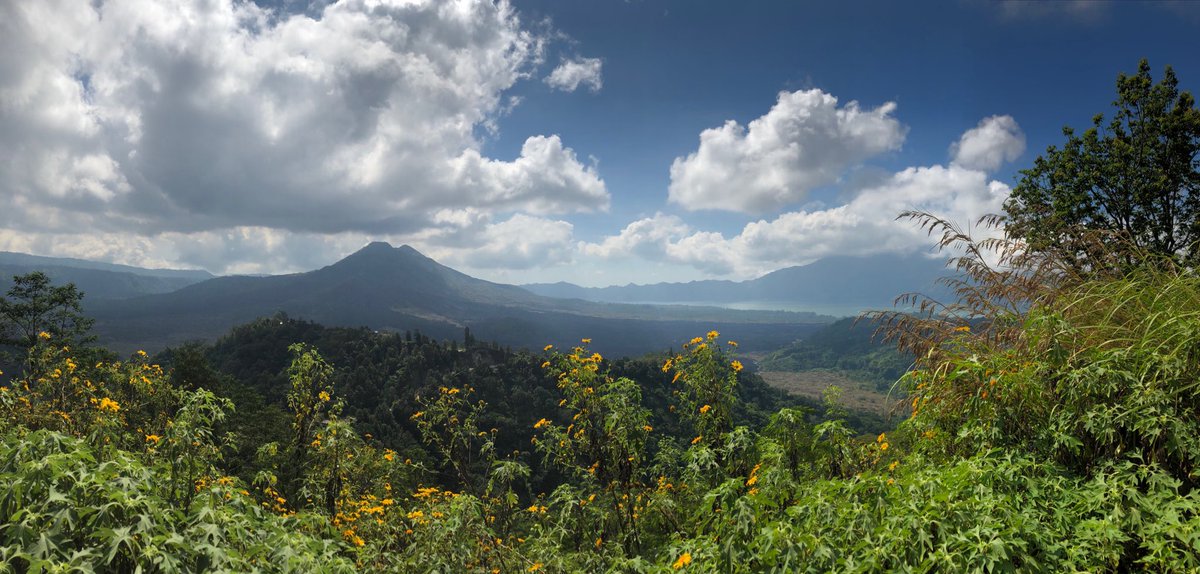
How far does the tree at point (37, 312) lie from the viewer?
3344cm

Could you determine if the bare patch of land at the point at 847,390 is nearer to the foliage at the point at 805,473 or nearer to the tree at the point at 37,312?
the foliage at the point at 805,473

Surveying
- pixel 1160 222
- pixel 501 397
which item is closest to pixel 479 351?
pixel 501 397

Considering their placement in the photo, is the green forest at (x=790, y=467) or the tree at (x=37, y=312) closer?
the green forest at (x=790, y=467)

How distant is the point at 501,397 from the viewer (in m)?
71.4

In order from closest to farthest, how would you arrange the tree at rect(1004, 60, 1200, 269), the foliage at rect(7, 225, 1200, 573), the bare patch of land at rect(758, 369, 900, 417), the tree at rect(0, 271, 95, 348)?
the foliage at rect(7, 225, 1200, 573) < the tree at rect(1004, 60, 1200, 269) < the tree at rect(0, 271, 95, 348) < the bare patch of land at rect(758, 369, 900, 417)

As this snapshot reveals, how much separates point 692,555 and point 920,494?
1304mm

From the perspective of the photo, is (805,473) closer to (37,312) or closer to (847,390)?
(37,312)

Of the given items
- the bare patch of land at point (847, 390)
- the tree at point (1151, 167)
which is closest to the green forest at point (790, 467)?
the tree at point (1151, 167)

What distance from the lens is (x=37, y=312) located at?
115ft

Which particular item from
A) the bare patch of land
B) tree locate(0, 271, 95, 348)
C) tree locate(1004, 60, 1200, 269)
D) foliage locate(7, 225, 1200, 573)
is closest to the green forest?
foliage locate(7, 225, 1200, 573)

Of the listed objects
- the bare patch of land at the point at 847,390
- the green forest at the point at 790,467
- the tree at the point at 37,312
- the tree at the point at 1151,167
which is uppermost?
the tree at the point at 1151,167

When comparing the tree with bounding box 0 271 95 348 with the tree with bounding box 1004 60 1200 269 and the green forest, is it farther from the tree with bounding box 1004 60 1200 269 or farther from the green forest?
the tree with bounding box 1004 60 1200 269

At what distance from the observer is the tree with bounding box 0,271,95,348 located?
1316 inches

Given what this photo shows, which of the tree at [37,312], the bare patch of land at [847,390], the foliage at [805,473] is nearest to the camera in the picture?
the foliage at [805,473]
